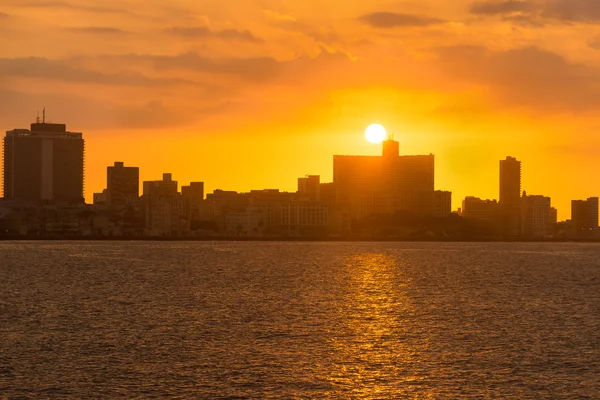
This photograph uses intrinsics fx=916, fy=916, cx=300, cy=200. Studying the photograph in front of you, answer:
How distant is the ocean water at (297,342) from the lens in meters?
61.6

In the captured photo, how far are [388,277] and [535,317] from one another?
73.2 meters

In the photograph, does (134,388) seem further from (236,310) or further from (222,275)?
(222,275)

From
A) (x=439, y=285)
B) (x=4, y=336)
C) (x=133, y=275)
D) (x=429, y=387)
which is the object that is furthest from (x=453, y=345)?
(x=133, y=275)

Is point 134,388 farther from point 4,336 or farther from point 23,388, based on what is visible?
point 4,336

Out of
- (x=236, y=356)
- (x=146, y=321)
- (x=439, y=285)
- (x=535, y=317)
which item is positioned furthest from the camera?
(x=439, y=285)

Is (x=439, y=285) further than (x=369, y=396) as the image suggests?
Yes

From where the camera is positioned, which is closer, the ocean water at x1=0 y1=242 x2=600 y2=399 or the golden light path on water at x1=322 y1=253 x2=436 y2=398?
the ocean water at x1=0 y1=242 x2=600 y2=399

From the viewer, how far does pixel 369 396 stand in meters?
59.3

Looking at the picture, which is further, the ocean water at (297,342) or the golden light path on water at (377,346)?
the golden light path on water at (377,346)

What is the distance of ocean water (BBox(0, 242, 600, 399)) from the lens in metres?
61.6

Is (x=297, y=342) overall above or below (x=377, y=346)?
above

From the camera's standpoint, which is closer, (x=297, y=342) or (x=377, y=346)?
(x=377, y=346)

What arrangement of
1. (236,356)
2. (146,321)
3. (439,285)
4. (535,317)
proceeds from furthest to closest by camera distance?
(439,285), (535,317), (146,321), (236,356)

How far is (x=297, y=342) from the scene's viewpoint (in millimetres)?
80125
